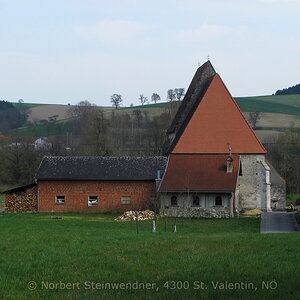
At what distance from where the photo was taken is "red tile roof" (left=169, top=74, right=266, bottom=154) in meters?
43.1

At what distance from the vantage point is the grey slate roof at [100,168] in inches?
1718

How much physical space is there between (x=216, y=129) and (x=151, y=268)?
3120cm

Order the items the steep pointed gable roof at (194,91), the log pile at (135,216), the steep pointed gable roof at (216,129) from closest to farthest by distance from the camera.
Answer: the log pile at (135,216)
the steep pointed gable roof at (216,129)
the steep pointed gable roof at (194,91)

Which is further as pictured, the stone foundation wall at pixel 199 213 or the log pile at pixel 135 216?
the stone foundation wall at pixel 199 213

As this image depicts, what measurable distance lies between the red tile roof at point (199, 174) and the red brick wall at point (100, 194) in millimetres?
2633

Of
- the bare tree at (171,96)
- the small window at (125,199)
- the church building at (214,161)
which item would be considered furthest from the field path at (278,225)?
the bare tree at (171,96)

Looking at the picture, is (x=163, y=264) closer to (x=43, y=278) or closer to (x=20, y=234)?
(x=43, y=278)

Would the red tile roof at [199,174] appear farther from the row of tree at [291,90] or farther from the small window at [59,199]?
the row of tree at [291,90]

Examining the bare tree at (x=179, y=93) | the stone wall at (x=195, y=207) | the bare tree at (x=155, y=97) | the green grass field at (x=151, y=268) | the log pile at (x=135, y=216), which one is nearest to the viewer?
the green grass field at (x=151, y=268)

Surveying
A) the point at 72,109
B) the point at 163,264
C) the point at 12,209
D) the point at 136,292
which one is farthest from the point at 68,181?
the point at 72,109

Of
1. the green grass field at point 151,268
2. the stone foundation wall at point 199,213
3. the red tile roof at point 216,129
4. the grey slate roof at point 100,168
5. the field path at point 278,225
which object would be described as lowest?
the stone foundation wall at point 199,213

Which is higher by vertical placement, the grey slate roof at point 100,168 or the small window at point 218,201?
the grey slate roof at point 100,168

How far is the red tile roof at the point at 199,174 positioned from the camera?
3928 centimetres

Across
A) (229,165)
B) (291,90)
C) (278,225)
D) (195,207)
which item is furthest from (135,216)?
(291,90)
